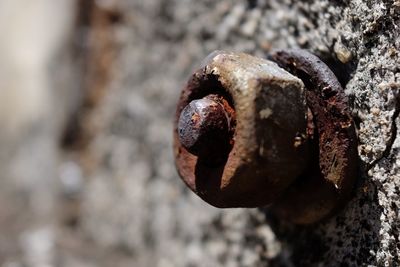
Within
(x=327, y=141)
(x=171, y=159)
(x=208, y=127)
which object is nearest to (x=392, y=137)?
(x=327, y=141)

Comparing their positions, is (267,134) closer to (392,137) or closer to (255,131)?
(255,131)

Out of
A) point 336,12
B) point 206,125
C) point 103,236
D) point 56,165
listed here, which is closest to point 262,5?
point 336,12

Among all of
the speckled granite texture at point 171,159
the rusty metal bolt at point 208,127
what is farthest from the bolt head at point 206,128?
the speckled granite texture at point 171,159

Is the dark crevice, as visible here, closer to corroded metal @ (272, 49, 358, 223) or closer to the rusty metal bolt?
corroded metal @ (272, 49, 358, 223)

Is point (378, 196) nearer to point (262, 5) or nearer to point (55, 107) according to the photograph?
point (262, 5)

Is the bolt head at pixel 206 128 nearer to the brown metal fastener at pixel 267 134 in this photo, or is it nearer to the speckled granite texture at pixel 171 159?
the brown metal fastener at pixel 267 134

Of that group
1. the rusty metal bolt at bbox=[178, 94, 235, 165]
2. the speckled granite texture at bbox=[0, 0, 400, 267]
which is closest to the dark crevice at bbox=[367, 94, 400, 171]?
the speckled granite texture at bbox=[0, 0, 400, 267]
